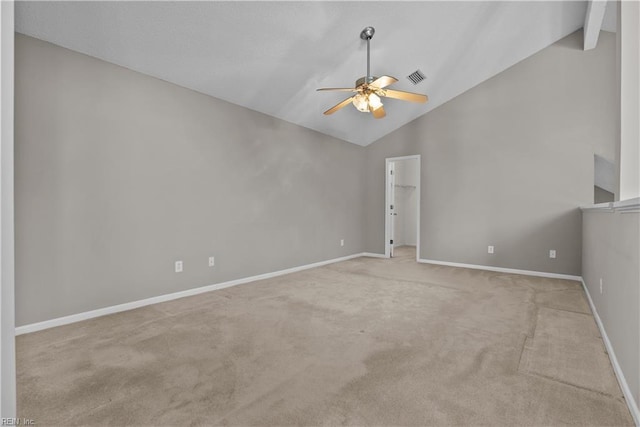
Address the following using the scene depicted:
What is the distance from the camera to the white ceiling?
8.27 ft

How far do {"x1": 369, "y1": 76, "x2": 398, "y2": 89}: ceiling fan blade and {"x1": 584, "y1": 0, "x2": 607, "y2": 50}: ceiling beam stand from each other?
2676 mm

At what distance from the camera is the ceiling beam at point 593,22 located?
350 centimetres

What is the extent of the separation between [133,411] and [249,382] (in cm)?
55

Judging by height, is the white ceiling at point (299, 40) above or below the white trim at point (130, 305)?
above

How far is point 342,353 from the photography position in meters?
2.08

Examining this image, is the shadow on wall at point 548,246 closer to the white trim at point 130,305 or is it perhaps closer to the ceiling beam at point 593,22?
the ceiling beam at point 593,22

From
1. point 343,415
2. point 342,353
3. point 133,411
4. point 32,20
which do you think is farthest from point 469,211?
point 32,20

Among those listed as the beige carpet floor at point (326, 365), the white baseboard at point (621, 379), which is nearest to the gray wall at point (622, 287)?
the white baseboard at point (621, 379)

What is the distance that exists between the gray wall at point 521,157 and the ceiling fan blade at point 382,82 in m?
2.67

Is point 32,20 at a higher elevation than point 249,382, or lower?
higher

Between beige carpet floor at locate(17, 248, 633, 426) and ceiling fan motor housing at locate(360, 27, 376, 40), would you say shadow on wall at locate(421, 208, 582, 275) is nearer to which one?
beige carpet floor at locate(17, 248, 633, 426)

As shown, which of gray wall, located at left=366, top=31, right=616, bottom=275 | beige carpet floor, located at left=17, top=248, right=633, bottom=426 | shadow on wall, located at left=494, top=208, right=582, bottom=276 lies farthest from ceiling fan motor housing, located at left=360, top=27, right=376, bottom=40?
shadow on wall, located at left=494, top=208, right=582, bottom=276

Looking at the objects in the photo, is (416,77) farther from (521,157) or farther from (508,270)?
(508,270)

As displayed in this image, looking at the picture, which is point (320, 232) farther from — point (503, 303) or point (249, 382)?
point (249, 382)
